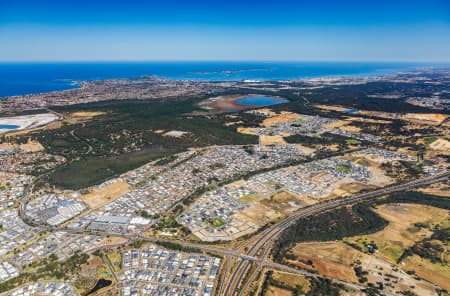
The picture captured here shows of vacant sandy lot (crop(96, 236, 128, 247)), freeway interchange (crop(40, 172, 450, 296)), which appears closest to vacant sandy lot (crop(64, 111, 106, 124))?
freeway interchange (crop(40, 172, 450, 296))

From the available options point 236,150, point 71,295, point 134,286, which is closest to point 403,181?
point 236,150

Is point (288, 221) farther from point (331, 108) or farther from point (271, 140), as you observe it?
point (331, 108)

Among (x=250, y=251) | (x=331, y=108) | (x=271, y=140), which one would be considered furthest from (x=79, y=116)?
(x=250, y=251)

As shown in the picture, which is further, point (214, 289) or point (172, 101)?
point (172, 101)

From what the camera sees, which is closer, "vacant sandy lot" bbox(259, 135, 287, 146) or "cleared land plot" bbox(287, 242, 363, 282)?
"cleared land plot" bbox(287, 242, 363, 282)

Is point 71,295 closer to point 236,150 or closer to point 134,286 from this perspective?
point 134,286

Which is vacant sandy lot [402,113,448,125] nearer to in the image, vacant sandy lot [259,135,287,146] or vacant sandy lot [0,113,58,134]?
vacant sandy lot [259,135,287,146]

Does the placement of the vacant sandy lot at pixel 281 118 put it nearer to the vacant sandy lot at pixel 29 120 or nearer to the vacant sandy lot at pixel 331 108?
the vacant sandy lot at pixel 331 108
